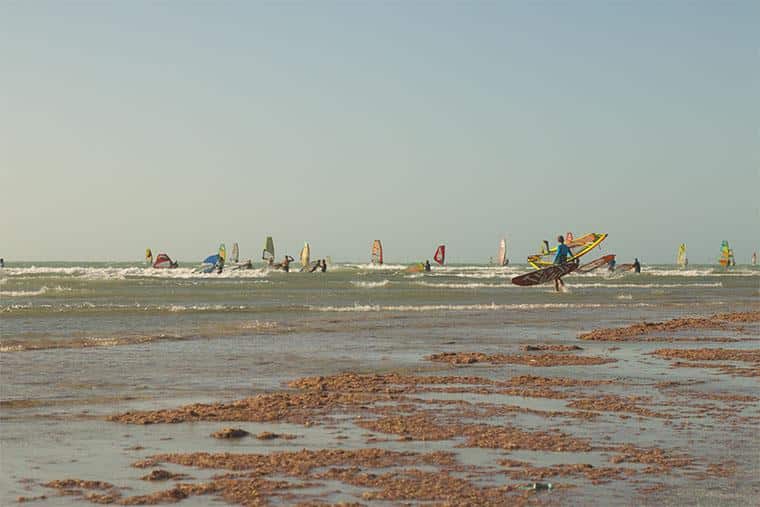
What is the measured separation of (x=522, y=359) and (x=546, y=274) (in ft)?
66.1

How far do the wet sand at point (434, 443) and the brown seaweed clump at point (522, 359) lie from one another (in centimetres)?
128

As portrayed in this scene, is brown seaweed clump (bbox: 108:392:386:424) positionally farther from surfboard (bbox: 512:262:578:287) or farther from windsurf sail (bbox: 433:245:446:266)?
windsurf sail (bbox: 433:245:446:266)

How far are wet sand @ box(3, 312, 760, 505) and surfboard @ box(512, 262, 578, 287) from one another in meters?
20.2

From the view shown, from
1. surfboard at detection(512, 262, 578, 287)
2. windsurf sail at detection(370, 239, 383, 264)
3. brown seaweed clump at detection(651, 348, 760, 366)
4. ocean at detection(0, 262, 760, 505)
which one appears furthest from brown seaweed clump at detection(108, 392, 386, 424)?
windsurf sail at detection(370, 239, 383, 264)

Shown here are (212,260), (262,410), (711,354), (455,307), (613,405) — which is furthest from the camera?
(212,260)

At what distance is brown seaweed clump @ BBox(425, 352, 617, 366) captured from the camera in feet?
54.5

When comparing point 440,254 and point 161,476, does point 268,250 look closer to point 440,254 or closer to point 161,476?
point 440,254

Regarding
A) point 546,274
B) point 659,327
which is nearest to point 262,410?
point 659,327

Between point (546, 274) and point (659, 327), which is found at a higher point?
point (546, 274)

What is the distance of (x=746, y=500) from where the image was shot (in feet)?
23.9

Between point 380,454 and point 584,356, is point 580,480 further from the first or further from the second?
point 584,356

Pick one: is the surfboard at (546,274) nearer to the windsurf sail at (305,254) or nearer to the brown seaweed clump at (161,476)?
the brown seaweed clump at (161,476)

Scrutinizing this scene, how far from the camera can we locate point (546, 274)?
36906mm

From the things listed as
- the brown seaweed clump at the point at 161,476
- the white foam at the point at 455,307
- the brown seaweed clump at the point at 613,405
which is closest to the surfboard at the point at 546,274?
the white foam at the point at 455,307
